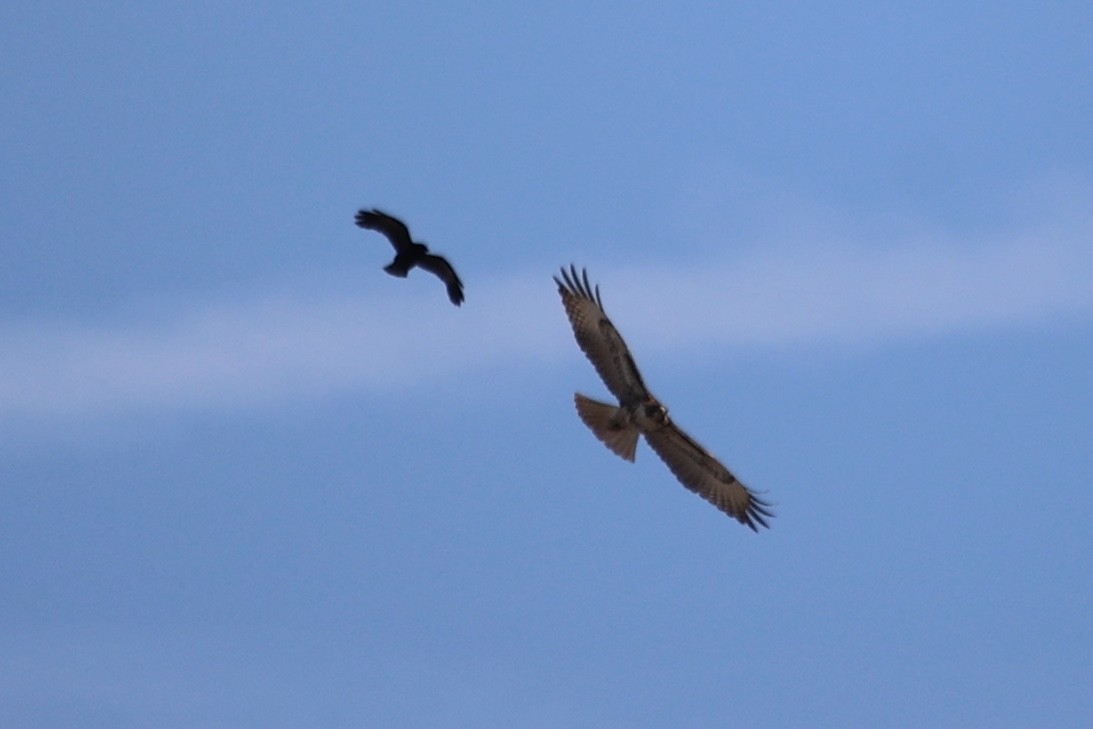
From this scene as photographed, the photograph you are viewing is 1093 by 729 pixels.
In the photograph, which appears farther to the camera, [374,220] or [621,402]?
[621,402]

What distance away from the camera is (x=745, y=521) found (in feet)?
91.9

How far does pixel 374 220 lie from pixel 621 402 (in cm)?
375

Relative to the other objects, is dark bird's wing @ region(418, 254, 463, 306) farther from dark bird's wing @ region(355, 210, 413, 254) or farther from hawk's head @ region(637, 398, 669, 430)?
hawk's head @ region(637, 398, 669, 430)

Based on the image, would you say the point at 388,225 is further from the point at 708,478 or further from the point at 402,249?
the point at 708,478

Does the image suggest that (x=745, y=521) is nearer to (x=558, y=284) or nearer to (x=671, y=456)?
(x=671, y=456)

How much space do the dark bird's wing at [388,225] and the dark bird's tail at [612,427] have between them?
11.1 ft

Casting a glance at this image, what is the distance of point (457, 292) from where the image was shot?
2473 cm

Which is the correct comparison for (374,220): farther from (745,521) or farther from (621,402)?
(745,521)

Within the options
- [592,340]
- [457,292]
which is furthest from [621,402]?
[457,292]

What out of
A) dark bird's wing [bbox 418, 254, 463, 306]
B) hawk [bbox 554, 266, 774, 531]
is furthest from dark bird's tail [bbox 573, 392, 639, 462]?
Result: dark bird's wing [bbox 418, 254, 463, 306]

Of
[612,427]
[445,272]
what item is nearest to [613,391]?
[612,427]

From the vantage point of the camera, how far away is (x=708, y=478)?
27.9 metres

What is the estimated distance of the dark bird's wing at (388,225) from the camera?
80.1 feet

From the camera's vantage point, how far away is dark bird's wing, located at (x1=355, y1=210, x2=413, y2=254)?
2441 centimetres
